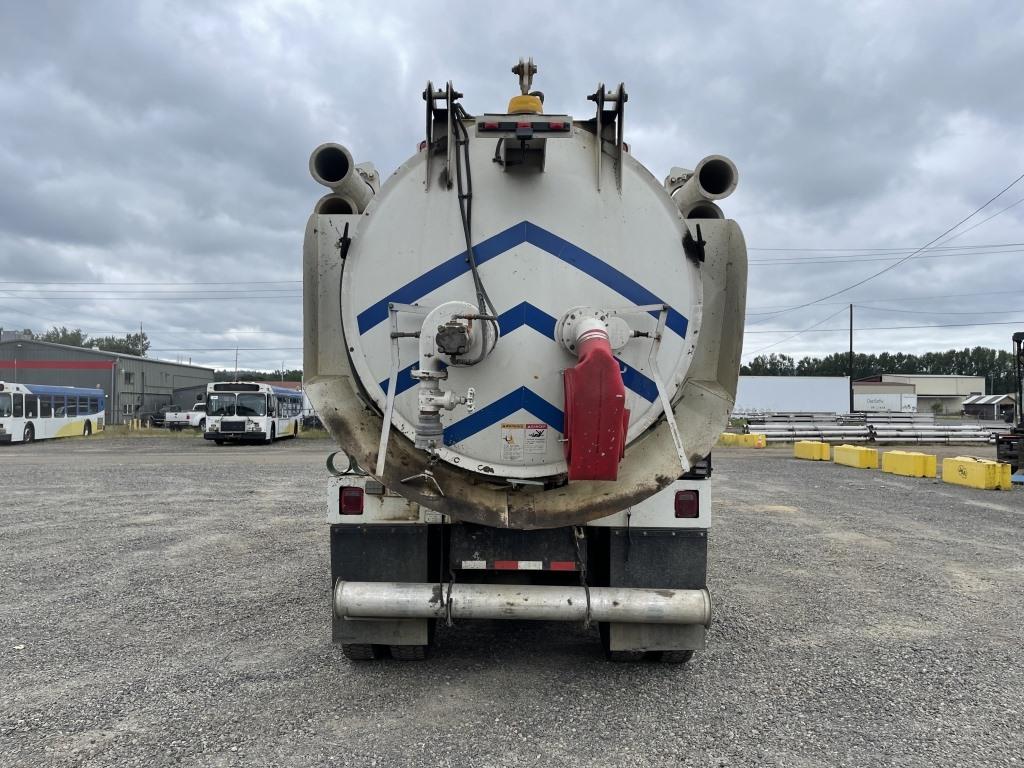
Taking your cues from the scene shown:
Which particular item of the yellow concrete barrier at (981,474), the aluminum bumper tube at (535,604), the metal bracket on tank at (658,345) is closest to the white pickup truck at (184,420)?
the yellow concrete barrier at (981,474)

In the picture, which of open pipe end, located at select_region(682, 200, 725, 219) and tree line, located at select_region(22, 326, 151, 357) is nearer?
open pipe end, located at select_region(682, 200, 725, 219)

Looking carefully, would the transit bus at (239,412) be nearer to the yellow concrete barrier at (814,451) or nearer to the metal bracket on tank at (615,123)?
the yellow concrete barrier at (814,451)

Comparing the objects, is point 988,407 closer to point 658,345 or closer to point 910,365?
point 910,365

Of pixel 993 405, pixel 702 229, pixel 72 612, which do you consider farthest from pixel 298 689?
pixel 993 405

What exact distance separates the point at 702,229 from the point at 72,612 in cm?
558

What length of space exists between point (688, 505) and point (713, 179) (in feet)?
6.28

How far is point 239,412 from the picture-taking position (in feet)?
85.0

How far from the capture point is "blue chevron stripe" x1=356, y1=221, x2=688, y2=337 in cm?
340

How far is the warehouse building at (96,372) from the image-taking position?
47.8 meters

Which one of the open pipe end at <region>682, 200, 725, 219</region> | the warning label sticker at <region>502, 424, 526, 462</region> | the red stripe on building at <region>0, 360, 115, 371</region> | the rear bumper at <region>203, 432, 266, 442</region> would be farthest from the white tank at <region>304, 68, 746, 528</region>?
the red stripe on building at <region>0, 360, 115, 371</region>

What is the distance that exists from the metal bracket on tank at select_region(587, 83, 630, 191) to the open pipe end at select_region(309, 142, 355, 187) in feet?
4.61

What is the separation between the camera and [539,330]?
11.0 ft

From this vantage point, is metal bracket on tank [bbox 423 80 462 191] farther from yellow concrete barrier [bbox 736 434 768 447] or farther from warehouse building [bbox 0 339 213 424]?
warehouse building [bbox 0 339 213 424]

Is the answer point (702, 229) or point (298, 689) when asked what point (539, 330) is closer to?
point (702, 229)
